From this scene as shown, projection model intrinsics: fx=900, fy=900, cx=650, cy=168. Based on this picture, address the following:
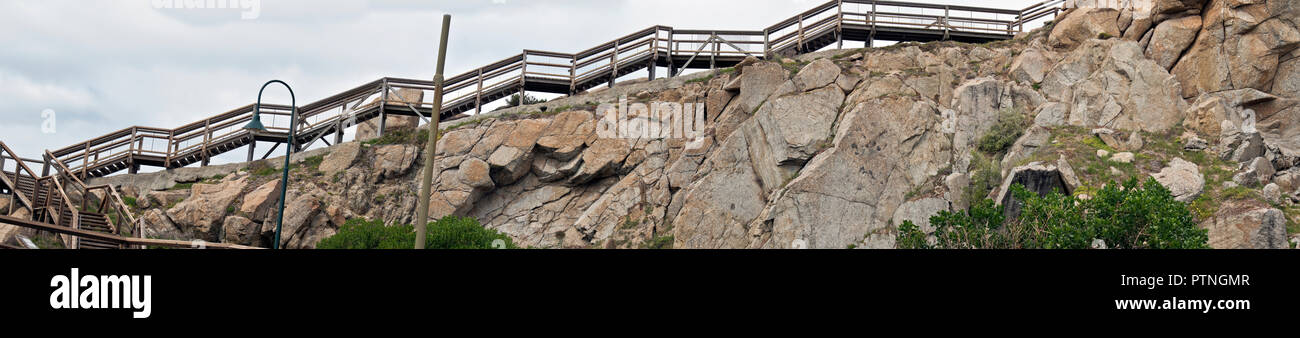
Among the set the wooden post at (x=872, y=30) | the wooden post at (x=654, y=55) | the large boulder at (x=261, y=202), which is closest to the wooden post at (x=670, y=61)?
the wooden post at (x=654, y=55)

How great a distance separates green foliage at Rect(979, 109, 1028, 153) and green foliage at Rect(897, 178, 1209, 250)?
7215mm

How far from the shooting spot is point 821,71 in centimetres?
3247

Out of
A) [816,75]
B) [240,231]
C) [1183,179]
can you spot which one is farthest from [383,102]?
[1183,179]

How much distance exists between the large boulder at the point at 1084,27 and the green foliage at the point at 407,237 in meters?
21.9

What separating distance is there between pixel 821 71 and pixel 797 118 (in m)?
2.69

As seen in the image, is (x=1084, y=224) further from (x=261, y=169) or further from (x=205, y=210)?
(x=261, y=169)

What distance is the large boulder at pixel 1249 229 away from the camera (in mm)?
22000

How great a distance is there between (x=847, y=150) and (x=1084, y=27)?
Answer: 432 inches
